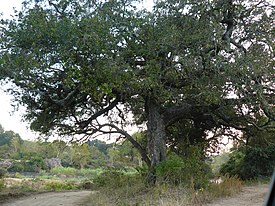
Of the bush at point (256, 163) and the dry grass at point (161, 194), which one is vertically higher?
the bush at point (256, 163)

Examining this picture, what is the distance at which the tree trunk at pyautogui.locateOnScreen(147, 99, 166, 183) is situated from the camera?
12.7 m

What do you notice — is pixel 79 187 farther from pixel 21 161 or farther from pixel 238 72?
pixel 21 161

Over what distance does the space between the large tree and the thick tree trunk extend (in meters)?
1.48

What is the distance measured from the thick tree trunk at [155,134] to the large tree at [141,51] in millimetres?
1476

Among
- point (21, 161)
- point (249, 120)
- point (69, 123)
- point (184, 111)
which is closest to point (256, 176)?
point (249, 120)

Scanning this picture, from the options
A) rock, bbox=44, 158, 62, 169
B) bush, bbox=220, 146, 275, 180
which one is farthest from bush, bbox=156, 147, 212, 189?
rock, bbox=44, 158, 62, 169

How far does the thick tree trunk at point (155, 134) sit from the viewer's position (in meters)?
12.7

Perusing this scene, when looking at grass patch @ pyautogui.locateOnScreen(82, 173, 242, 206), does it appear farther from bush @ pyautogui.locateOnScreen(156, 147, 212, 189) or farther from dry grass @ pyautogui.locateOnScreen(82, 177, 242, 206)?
bush @ pyautogui.locateOnScreen(156, 147, 212, 189)

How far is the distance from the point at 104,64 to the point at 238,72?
410 centimetres

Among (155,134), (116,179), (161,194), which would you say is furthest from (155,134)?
(161,194)

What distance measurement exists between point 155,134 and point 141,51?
3.73 m

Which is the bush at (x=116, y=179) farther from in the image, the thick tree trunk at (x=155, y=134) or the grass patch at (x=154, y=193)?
the thick tree trunk at (x=155, y=134)

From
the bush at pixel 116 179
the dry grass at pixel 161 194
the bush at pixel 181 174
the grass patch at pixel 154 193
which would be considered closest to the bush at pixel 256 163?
the grass patch at pixel 154 193

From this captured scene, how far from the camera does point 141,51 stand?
10641 millimetres
